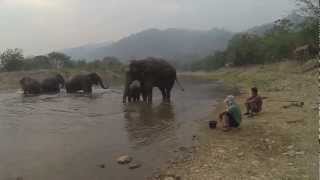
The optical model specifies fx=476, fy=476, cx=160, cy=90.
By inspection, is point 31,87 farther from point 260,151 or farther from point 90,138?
point 260,151

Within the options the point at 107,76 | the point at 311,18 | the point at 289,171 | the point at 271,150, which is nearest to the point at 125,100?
the point at 271,150

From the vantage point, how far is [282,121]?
14836mm

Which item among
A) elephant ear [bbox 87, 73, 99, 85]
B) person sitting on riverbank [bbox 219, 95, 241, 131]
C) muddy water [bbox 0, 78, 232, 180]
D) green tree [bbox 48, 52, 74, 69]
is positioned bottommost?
muddy water [bbox 0, 78, 232, 180]

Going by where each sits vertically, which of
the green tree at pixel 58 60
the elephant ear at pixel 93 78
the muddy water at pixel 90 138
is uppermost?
the green tree at pixel 58 60

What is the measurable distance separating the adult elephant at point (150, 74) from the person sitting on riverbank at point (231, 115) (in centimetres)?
977

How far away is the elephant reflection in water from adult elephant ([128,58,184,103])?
1.76m

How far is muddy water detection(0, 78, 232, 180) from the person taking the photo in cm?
1055

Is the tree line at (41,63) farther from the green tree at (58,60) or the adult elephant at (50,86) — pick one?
the adult elephant at (50,86)

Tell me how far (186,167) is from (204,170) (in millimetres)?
535

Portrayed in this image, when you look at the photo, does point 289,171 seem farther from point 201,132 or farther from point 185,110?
point 185,110

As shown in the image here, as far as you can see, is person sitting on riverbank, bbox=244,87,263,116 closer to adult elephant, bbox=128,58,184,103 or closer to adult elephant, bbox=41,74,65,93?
adult elephant, bbox=128,58,184,103

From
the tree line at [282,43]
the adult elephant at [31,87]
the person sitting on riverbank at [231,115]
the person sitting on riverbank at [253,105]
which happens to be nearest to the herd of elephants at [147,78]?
the person sitting on riverbank at [253,105]

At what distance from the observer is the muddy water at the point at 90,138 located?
10.6 meters

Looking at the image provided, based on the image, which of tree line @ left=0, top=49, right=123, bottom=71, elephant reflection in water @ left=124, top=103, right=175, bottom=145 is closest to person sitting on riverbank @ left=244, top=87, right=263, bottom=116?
elephant reflection in water @ left=124, top=103, right=175, bottom=145
